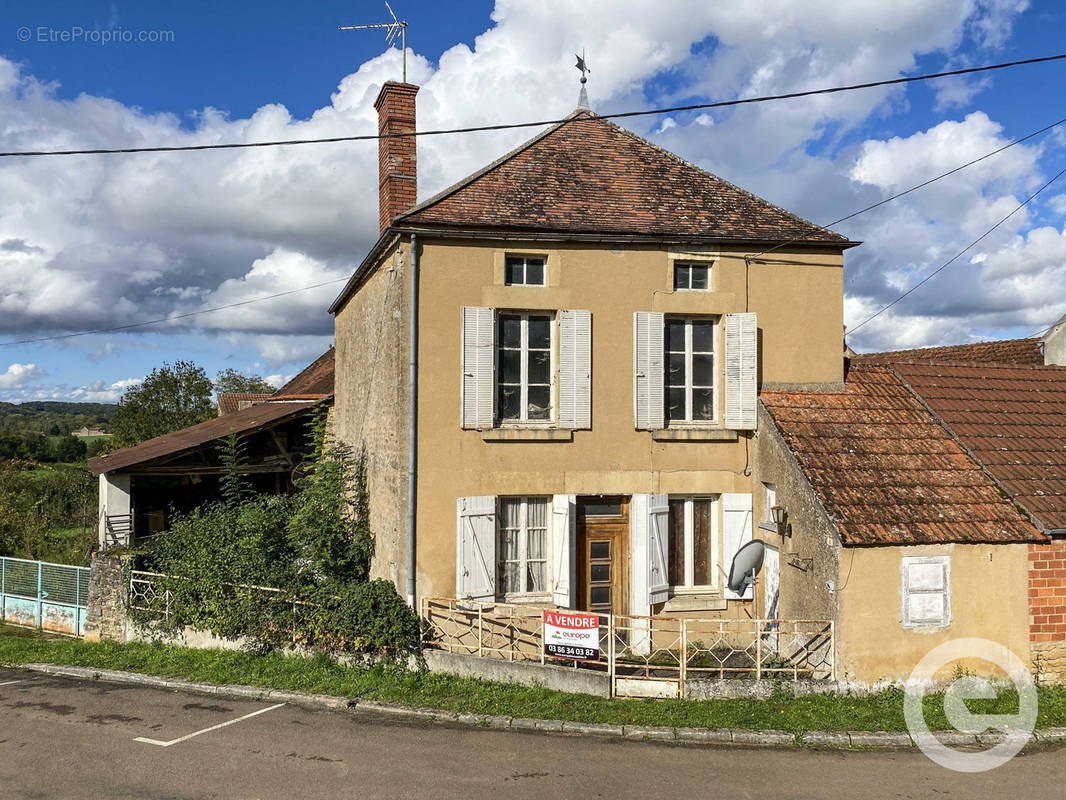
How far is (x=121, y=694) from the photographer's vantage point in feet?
34.6

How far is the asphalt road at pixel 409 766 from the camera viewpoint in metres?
7.11

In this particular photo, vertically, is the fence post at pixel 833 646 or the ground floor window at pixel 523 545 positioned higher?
the ground floor window at pixel 523 545

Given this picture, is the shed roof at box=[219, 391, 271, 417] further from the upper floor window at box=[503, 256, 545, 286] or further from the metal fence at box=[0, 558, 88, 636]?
the upper floor window at box=[503, 256, 545, 286]

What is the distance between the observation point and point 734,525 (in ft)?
38.9

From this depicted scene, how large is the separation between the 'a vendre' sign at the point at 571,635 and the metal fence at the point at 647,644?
0.67ft

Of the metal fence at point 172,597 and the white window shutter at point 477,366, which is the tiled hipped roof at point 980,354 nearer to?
the white window shutter at point 477,366

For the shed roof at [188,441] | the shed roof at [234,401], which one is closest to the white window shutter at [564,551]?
the shed roof at [188,441]

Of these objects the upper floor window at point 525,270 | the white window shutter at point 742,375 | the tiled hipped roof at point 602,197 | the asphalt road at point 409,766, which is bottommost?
the asphalt road at point 409,766

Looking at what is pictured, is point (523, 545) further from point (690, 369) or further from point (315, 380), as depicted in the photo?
point (315, 380)

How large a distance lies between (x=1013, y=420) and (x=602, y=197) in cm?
718

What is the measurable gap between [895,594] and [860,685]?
1.19 m

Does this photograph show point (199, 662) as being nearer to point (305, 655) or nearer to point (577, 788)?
point (305, 655)

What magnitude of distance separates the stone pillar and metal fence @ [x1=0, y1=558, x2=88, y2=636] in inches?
29.0

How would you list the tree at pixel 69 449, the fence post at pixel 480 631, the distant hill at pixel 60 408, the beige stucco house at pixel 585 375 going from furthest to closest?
the distant hill at pixel 60 408, the tree at pixel 69 449, the beige stucco house at pixel 585 375, the fence post at pixel 480 631
